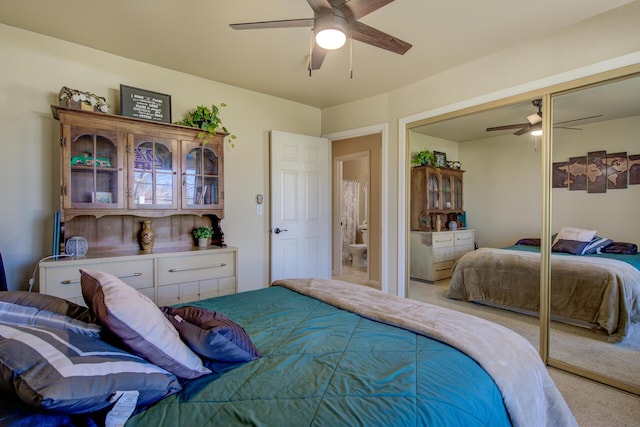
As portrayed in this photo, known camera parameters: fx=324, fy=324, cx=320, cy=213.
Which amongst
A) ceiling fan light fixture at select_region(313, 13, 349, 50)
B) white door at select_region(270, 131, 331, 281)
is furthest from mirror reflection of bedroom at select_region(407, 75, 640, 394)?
ceiling fan light fixture at select_region(313, 13, 349, 50)

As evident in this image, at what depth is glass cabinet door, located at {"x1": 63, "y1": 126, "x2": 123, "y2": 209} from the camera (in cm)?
248

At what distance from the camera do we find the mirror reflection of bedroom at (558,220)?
2.20m

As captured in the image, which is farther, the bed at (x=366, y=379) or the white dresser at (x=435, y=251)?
the white dresser at (x=435, y=251)

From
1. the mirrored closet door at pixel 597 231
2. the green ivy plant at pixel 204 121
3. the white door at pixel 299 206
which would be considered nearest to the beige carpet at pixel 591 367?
the mirrored closet door at pixel 597 231

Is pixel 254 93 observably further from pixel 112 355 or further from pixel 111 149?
pixel 112 355

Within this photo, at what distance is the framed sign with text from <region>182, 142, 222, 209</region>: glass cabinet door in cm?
34

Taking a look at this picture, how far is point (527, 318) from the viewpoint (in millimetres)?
2664

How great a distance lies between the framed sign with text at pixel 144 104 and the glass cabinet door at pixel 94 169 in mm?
279

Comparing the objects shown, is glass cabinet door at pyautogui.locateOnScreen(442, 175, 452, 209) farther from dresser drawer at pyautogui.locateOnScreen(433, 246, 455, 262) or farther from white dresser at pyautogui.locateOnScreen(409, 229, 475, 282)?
dresser drawer at pyautogui.locateOnScreen(433, 246, 455, 262)

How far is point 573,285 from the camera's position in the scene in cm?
241

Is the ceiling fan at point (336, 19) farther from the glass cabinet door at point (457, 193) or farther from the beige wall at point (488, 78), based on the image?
→ the glass cabinet door at point (457, 193)

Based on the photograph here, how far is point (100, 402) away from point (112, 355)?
14 centimetres

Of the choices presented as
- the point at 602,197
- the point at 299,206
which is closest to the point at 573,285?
the point at 602,197

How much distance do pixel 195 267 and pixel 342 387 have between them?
7.13 feet
